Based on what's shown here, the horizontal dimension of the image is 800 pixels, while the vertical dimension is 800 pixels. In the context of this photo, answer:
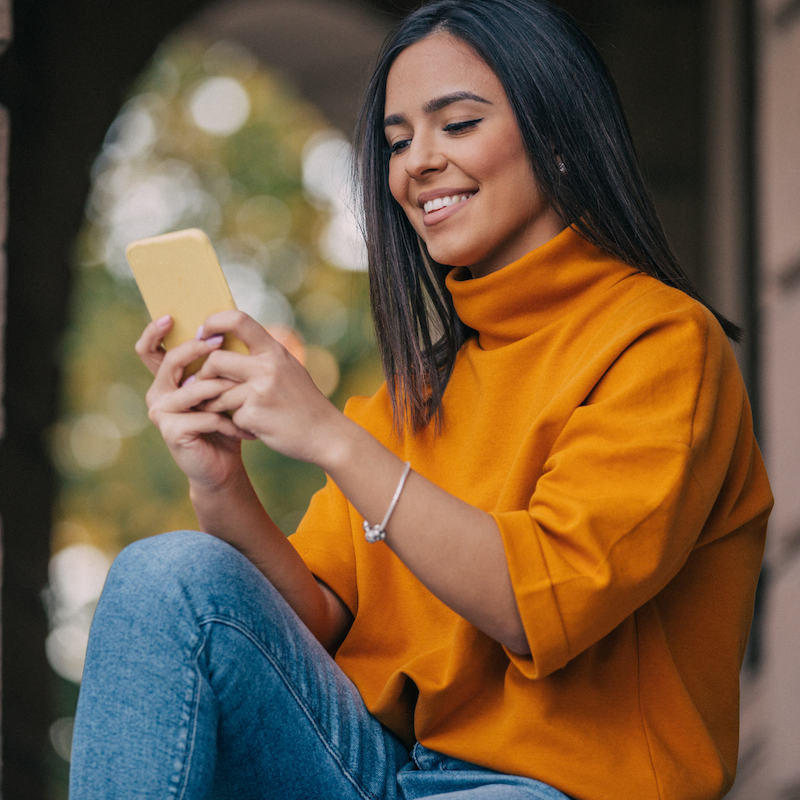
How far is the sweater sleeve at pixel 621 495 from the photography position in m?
0.95

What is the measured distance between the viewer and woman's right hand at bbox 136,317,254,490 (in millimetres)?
1084

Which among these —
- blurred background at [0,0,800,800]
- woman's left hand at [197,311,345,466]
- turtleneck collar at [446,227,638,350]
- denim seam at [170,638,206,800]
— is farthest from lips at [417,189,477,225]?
denim seam at [170,638,206,800]

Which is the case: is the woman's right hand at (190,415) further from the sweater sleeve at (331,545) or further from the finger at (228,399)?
the sweater sleeve at (331,545)

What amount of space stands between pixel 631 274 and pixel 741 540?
41 cm

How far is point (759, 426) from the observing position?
2.82 metres

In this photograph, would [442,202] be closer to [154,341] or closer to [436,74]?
[436,74]

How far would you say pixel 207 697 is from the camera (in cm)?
101

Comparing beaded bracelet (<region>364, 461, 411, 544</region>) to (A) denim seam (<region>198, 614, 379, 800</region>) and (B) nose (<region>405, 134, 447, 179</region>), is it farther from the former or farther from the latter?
(B) nose (<region>405, 134, 447, 179</region>)

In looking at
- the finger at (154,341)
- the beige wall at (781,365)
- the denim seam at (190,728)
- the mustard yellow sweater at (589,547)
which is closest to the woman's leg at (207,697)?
the denim seam at (190,728)

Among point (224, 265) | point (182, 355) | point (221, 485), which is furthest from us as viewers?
point (224, 265)

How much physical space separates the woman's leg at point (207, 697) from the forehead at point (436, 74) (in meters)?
0.73

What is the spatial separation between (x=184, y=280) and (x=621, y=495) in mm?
589

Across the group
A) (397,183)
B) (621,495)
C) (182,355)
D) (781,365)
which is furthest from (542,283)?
(781,365)

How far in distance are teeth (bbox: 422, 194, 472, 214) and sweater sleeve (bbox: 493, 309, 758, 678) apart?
0.38m
